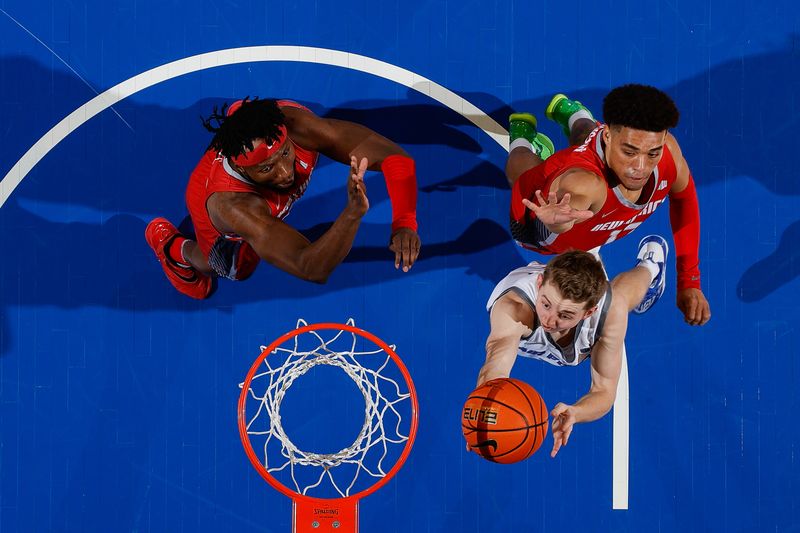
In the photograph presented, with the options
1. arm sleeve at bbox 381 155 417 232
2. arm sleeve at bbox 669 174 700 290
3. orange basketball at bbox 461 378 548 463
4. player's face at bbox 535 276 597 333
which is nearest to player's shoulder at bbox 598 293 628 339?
player's face at bbox 535 276 597 333

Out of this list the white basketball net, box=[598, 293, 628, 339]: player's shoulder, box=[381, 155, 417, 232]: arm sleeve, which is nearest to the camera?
box=[598, 293, 628, 339]: player's shoulder

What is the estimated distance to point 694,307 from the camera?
5.57 metres

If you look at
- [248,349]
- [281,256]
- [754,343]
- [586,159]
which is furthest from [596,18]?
[248,349]

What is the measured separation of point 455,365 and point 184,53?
9.10 feet

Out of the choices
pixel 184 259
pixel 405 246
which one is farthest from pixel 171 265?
pixel 405 246

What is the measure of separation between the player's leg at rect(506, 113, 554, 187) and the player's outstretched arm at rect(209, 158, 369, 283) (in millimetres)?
1375

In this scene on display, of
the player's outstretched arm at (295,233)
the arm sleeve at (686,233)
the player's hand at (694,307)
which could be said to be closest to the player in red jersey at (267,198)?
the player's outstretched arm at (295,233)

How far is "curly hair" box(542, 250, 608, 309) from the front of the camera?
4.60 metres

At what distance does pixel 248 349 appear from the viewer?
594 cm

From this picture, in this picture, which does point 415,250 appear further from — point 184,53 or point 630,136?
point 184,53

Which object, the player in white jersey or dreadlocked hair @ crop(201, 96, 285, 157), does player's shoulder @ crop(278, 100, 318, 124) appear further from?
the player in white jersey

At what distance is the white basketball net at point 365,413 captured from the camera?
5539mm

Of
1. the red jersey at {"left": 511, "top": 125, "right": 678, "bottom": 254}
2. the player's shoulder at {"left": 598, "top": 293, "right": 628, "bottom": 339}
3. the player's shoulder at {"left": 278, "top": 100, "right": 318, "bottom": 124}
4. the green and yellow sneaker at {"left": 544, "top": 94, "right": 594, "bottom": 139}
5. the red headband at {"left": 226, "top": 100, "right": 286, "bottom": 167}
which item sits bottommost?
the player's shoulder at {"left": 598, "top": 293, "right": 628, "bottom": 339}

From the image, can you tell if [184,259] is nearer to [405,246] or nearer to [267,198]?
[267,198]
